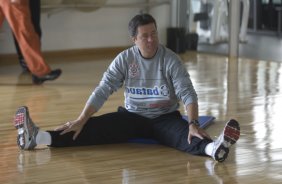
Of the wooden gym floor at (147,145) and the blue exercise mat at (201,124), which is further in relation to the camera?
the blue exercise mat at (201,124)

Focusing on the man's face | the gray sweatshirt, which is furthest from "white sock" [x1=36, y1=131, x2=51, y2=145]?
the man's face

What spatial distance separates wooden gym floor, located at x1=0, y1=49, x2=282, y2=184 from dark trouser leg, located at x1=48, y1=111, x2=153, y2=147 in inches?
1.4

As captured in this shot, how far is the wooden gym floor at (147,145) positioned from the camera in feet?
8.09

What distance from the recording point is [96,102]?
2838 mm

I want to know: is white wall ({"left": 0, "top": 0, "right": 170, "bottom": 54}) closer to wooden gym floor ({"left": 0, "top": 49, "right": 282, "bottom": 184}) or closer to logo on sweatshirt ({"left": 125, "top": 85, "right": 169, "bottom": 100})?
wooden gym floor ({"left": 0, "top": 49, "right": 282, "bottom": 184})

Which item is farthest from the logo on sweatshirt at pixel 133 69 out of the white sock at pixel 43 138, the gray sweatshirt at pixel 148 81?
the white sock at pixel 43 138

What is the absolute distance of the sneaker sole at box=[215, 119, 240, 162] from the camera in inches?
101

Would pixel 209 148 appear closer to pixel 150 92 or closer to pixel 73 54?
pixel 150 92

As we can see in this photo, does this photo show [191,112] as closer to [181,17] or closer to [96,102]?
[96,102]

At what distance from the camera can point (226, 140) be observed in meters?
2.57

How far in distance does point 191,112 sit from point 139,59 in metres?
0.37

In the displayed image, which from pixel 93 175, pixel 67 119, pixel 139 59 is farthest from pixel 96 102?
pixel 67 119

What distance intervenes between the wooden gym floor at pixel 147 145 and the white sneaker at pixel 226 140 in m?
0.04

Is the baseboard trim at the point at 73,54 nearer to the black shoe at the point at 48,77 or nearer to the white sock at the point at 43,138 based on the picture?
the black shoe at the point at 48,77
